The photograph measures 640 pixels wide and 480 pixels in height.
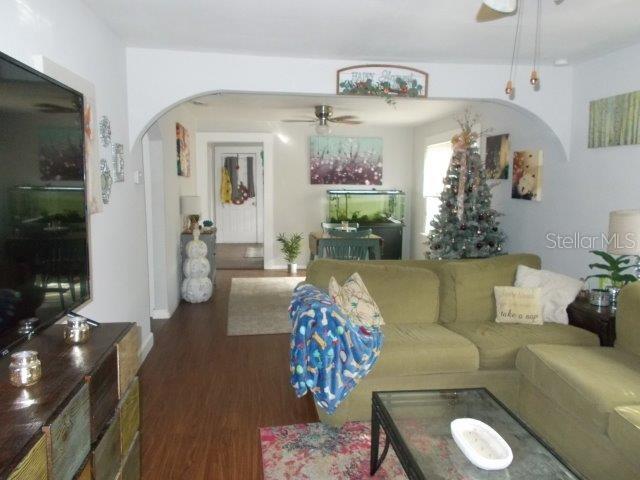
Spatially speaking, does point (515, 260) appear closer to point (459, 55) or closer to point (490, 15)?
point (459, 55)

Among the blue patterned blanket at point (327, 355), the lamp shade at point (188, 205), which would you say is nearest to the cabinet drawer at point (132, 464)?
the blue patterned blanket at point (327, 355)

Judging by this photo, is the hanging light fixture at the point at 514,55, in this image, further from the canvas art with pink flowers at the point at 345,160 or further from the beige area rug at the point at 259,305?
the canvas art with pink flowers at the point at 345,160

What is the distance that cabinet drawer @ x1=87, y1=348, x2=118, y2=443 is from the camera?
1476 millimetres

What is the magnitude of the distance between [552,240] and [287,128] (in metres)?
4.43

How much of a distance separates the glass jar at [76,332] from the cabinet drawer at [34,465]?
543mm

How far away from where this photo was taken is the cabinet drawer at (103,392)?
1.48 metres

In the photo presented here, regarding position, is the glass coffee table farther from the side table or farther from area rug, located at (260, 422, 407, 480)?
the side table

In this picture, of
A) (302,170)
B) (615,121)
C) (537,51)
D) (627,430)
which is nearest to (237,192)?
(302,170)

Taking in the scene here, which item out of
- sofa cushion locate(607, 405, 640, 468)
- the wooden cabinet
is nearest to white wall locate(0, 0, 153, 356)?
the wooden cabinet

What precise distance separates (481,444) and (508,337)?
1241 mm

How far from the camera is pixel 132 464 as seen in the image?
6.29ft

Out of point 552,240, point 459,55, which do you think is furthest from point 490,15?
point 552,240

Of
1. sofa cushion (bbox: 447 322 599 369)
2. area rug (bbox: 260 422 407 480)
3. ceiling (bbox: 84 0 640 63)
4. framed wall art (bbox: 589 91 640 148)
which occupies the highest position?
ceiling (bbox: 84 0 640 63)

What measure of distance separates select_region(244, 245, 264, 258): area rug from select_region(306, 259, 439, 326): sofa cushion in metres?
5.37
